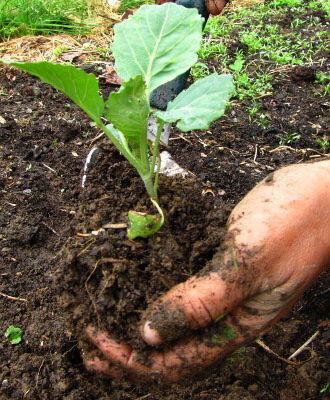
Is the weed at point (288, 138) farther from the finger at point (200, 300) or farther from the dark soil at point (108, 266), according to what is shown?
the finger at point (200, 300)

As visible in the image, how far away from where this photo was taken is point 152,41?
4.13ft

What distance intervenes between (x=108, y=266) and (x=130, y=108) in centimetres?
41

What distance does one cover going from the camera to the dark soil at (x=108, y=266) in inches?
46.4

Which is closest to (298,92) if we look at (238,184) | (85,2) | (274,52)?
(274,52)

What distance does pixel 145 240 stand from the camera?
48.8 inches

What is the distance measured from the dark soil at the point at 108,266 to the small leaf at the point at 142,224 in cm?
3

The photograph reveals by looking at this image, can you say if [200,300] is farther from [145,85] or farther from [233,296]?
[145,85]

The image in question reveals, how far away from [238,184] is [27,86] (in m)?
1.48

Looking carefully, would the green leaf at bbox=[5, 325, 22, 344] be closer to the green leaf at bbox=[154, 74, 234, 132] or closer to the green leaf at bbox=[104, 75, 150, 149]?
the green leaf at bbox=[104, 75, 150, 149]

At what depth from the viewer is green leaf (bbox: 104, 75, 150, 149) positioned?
1.05m

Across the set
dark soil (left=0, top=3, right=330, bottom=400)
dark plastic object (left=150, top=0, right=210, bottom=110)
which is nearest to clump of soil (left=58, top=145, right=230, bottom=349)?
dark soil (left=0, top=3, right=330, bottom=400)

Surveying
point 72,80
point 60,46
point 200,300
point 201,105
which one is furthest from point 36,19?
point 200,300

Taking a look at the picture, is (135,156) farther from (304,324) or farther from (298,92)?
(298,92)

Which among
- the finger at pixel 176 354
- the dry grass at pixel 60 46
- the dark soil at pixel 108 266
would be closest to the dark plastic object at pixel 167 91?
the dark soil at pixel 108 266
